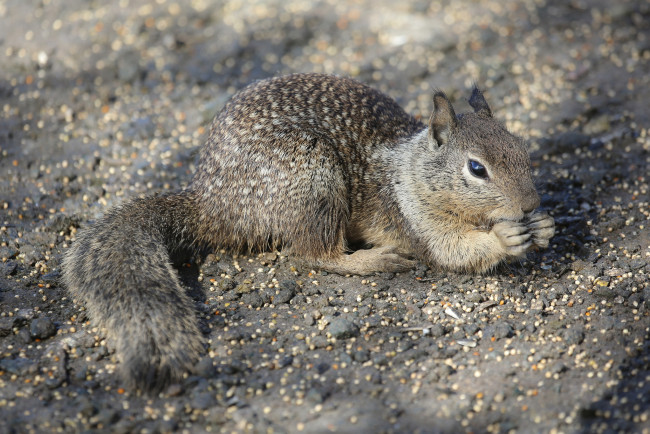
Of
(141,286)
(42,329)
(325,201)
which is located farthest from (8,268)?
(325,201)

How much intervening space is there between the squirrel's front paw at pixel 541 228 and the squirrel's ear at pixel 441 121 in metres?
0.80

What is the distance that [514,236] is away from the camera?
14.5ft

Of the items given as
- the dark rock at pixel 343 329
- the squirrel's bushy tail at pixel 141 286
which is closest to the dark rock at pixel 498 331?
the dark rock at pixel 343 329

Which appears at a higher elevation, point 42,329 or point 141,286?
point 141,286

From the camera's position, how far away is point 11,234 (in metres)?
5.22

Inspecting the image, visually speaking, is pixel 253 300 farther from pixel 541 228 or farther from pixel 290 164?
pixel 541 228

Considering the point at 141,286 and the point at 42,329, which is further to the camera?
the point at 42,329

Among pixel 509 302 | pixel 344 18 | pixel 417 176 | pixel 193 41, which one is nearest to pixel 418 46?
pixel 344 18

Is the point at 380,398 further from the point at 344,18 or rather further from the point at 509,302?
the point at 344,18

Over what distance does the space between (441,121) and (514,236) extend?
915 mm

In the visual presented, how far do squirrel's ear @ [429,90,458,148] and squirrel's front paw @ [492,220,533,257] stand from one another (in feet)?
2.31

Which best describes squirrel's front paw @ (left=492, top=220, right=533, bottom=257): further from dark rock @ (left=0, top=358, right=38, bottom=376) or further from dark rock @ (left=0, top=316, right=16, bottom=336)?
dark rock @ (left=0, top=316, right=16, bottom=336)

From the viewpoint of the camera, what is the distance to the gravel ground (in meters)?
3.64

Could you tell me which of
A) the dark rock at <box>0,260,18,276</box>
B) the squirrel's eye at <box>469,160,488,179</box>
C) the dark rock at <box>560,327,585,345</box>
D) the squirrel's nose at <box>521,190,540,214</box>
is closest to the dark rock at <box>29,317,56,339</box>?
the dark rock at <box>0,260,18,276</box>
